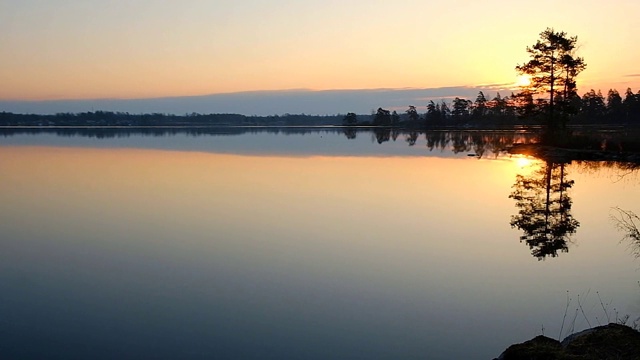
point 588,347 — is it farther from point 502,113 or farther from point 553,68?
point 502,113

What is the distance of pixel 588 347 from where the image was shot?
205 inches

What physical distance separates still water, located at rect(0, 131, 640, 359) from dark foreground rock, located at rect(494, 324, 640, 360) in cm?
53

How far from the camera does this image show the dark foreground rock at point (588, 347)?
194 inches

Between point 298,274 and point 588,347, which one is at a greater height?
point 588,347

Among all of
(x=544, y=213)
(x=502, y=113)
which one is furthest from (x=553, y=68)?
(x=502, y=113)

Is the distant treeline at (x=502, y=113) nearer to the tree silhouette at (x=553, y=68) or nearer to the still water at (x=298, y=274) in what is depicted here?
the tree silhouette at (x=553, y=68)

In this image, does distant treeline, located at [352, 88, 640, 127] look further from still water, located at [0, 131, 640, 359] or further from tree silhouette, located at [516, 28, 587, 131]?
still water, located at [0, 131, 640, 359]

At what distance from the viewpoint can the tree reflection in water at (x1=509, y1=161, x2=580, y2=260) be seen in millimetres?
10414

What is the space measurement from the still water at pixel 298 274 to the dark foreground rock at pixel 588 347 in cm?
53

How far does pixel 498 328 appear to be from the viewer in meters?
6.34

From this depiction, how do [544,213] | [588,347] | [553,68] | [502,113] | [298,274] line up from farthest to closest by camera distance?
[502,113]
[553,68]
[544,213]
[298,274]
[588,347]

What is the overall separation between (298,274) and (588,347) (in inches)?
170

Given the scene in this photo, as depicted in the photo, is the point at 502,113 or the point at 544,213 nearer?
the point at 544,213

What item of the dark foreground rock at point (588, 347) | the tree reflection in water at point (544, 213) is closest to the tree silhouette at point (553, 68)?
the tree reflection in water at point (544, 213)
